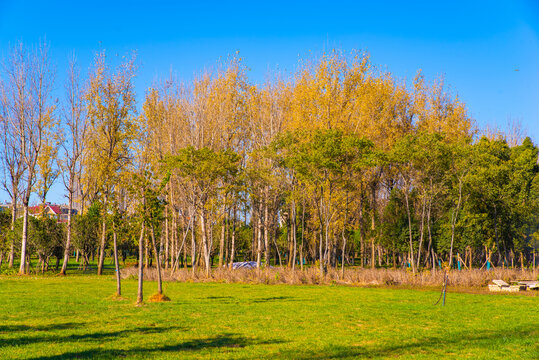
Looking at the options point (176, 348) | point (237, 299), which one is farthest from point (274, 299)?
point (176, 348)

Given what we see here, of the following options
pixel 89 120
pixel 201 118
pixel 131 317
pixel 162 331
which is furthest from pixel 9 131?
pixel 162 331

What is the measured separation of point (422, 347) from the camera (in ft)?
33.5

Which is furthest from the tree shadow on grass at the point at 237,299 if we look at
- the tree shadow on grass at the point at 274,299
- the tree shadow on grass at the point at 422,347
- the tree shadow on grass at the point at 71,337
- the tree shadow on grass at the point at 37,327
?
the tree shadow on grass at the point at 422,347

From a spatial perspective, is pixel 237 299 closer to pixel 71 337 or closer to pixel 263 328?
pixel 263 328

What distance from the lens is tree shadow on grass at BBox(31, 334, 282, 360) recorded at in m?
8.56

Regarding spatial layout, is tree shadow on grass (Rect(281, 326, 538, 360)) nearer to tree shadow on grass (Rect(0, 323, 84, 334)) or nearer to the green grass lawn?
the green grass lawn

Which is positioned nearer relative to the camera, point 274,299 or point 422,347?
point 422,347

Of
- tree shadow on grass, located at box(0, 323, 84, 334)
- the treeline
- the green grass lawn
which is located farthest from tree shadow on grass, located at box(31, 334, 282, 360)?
the treeline

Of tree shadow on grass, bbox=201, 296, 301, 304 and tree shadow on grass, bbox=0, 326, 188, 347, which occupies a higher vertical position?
tree shadow on grass, bbox=0, 326, 188, 347

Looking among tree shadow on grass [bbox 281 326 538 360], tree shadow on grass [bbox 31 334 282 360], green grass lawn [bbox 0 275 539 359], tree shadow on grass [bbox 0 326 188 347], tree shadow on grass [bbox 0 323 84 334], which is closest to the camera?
tree shadow on grass [bbox 31 334 282 360]

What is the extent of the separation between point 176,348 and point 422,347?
539cm

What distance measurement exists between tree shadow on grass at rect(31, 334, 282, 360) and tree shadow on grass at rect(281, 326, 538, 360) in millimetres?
1395

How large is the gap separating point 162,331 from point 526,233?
3467 centimetres

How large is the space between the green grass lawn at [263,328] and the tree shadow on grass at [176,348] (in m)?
0.02
